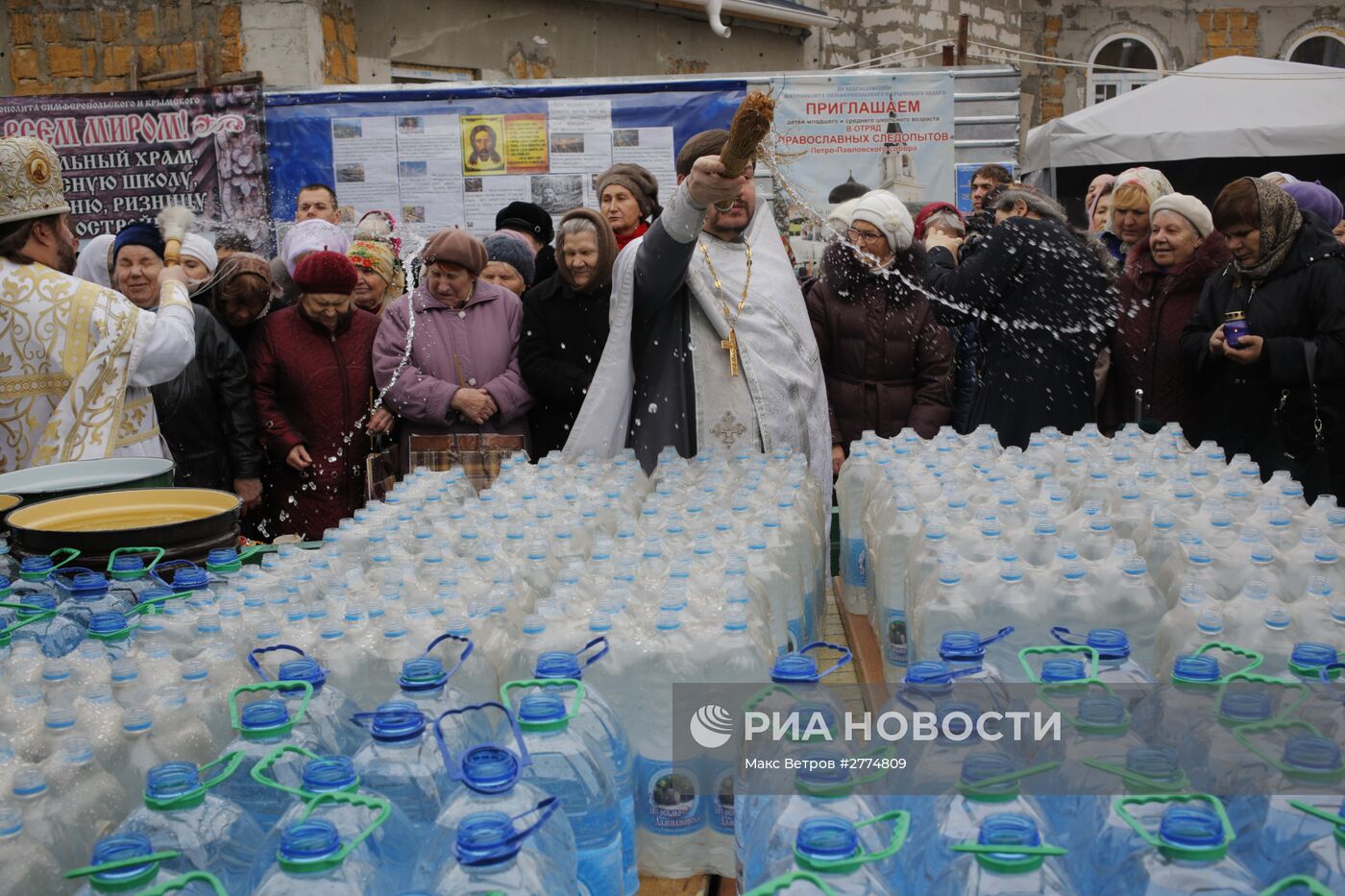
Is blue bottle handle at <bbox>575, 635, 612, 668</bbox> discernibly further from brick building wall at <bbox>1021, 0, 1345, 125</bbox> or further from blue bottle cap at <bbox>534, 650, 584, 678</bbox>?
brick building wall at <bbox>1021, 0, 1345, 125</bbox>

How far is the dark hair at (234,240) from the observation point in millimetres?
8055

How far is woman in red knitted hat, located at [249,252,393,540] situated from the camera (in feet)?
16.8

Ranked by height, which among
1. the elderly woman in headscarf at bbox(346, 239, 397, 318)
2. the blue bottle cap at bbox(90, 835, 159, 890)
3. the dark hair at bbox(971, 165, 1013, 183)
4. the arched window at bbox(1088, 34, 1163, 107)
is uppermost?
the arched window at bbox(1088, 34, 1163, 107)

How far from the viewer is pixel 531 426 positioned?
5.22 m

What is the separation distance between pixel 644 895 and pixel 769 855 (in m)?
0.51

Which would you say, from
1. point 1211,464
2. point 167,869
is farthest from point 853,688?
point 167,869

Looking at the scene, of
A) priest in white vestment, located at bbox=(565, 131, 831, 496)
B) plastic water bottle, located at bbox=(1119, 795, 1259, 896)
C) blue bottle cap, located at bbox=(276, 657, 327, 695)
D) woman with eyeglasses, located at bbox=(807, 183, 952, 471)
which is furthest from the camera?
woman with eyeglasses, located at bbox=(807, 183, 952, 471)

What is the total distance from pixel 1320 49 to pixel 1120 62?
3036mm

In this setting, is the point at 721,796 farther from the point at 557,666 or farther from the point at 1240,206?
the point at 1240,206

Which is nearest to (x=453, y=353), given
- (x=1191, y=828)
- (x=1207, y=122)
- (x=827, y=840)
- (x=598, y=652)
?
(x=598, y=652)

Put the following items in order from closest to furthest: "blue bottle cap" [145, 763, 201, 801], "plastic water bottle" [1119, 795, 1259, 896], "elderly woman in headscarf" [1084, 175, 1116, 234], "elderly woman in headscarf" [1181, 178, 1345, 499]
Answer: "plastic water bottle" [1119, 795, 1259, 896], "blue bottle cap" [145, 763, 201, 801], "elderly woman in headscarf" [1181, 178, 1345, 499], "elderly woman in headscarf" [1084, 175, 1116, 234]

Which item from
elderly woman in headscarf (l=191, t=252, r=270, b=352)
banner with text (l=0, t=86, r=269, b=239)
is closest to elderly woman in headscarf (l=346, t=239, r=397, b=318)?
elderly woman in headscarf (l=191, t=252, r=270, b=352)

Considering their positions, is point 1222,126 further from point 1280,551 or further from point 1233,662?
point 1233,662

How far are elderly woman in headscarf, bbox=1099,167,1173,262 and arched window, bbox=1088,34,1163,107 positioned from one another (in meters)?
13.3
